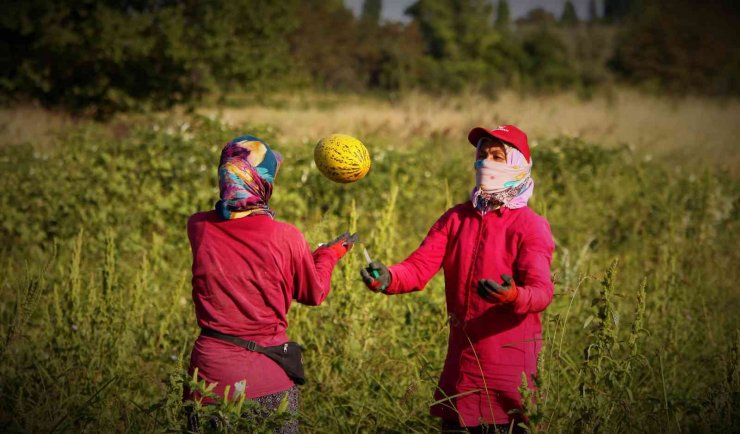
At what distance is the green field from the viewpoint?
2725 mm

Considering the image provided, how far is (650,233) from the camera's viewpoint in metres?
6.71

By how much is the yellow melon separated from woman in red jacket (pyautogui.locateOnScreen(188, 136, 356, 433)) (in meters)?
0.62

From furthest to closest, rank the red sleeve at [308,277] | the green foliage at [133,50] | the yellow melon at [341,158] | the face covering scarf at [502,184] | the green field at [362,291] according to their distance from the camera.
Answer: the green foliage at [133,50]
the yellow melon at [341,158]
the green field at [362,291]
the face covering scarf at [502,184]
the red sleeve at [308,277]

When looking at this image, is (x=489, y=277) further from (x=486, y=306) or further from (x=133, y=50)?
(x=133, y=50)

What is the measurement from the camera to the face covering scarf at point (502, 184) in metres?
2.61

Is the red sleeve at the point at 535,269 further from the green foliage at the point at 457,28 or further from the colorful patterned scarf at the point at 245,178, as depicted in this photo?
the green foliage at the point at 457,28

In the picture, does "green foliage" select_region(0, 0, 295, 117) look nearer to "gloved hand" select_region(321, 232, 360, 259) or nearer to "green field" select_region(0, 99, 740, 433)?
"green field" select_region(0, 99, 740, 433)

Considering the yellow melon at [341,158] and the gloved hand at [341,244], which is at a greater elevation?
the yellow melon at [341,158]

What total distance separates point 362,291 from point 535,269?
1.44 m

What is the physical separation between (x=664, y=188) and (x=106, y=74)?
12082mm

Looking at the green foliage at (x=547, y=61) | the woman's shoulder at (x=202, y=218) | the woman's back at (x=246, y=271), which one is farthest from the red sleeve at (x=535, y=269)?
the green foliage at (x=547, y=61)

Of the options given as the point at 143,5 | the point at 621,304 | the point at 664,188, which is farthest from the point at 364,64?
the point at 621,304

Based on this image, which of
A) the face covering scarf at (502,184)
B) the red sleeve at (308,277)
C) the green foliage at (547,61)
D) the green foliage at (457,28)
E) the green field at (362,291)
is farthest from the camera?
the green foliage at (457,28)

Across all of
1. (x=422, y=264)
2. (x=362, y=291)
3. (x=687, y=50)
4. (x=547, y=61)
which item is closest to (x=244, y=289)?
(x=422, y=264)
